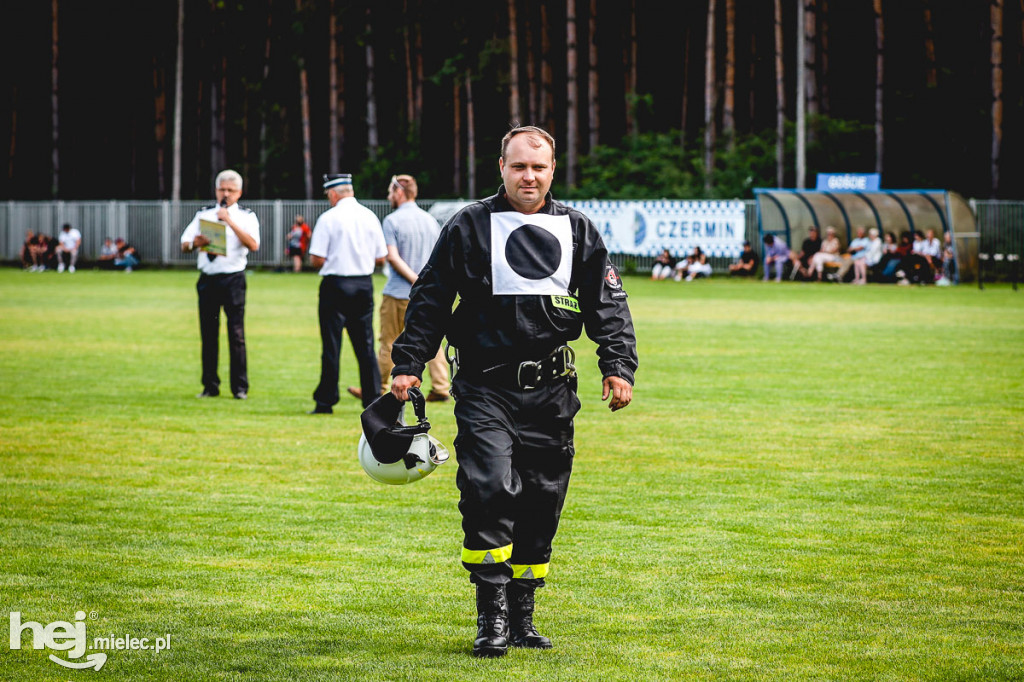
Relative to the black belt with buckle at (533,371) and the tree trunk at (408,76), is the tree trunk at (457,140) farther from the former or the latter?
the black belt with buckle at (533,371)

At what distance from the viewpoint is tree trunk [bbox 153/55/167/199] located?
6750 cm

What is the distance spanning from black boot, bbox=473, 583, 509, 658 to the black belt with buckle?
766 millimetres

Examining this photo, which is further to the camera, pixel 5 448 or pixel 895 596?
pixel 5 448

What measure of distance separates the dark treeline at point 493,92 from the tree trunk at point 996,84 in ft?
0.30

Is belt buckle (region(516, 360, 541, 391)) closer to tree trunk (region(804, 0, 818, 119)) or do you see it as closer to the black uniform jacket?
the black uniform jacket

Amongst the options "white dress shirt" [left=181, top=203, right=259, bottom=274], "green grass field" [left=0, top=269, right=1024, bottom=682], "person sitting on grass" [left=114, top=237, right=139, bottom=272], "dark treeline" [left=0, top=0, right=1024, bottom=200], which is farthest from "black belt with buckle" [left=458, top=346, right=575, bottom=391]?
"person sitting on grass" [left=114, top=237, right=139, bottom=272]

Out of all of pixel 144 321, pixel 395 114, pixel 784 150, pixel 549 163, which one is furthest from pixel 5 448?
pixel 395 114

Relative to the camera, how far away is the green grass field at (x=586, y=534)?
505 centimetres

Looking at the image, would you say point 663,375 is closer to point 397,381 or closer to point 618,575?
point 618,575

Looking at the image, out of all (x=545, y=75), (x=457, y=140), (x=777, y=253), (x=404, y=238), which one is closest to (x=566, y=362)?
(x=404, y=238)

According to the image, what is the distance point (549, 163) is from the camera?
203 inches

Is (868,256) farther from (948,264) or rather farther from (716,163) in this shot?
(716,163)

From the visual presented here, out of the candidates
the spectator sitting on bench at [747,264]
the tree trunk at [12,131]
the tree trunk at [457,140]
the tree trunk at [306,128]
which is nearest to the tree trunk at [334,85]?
the tree trunk at [306,128]

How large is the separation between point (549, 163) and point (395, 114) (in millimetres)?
66178
